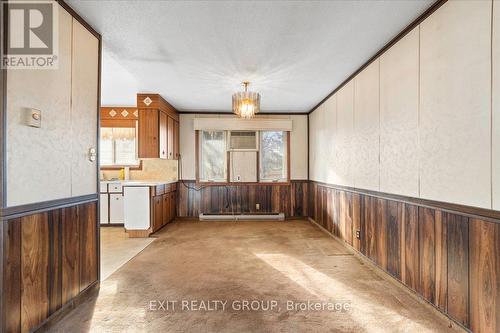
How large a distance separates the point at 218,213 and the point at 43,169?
13.7 feet

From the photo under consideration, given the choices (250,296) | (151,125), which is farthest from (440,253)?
(151,125)

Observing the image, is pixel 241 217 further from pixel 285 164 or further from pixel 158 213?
pixel 158 213

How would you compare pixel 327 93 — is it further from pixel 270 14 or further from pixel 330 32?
pixel 270 14

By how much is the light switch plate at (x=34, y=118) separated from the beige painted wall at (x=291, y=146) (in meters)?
4.13

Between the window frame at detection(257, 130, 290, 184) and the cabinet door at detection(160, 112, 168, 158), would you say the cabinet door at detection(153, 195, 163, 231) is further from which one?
the window frame at detection(257, 130, 290, 184)

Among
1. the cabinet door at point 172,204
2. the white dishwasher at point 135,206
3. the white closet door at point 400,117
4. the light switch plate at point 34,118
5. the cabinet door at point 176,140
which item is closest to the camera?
the light switch plate at point 34,118

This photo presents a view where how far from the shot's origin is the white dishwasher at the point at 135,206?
427cm

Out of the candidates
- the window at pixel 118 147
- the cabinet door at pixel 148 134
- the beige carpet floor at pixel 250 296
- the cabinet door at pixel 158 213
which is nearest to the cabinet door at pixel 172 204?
the cabinet door at pixel 158 213

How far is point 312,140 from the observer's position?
573 cm

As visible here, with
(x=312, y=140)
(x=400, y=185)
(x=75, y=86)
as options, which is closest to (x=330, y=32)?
(x=400, y=185)

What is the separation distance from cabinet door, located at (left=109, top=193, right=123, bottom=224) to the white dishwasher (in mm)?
951

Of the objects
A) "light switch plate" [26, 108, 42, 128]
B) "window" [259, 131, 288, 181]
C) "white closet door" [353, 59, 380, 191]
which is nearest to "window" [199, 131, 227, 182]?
"window" [259, 131, 288, 181]

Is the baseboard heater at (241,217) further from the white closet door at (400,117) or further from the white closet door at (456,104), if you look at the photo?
the white closet door at (456,104)

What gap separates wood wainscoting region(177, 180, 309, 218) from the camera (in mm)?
5863
